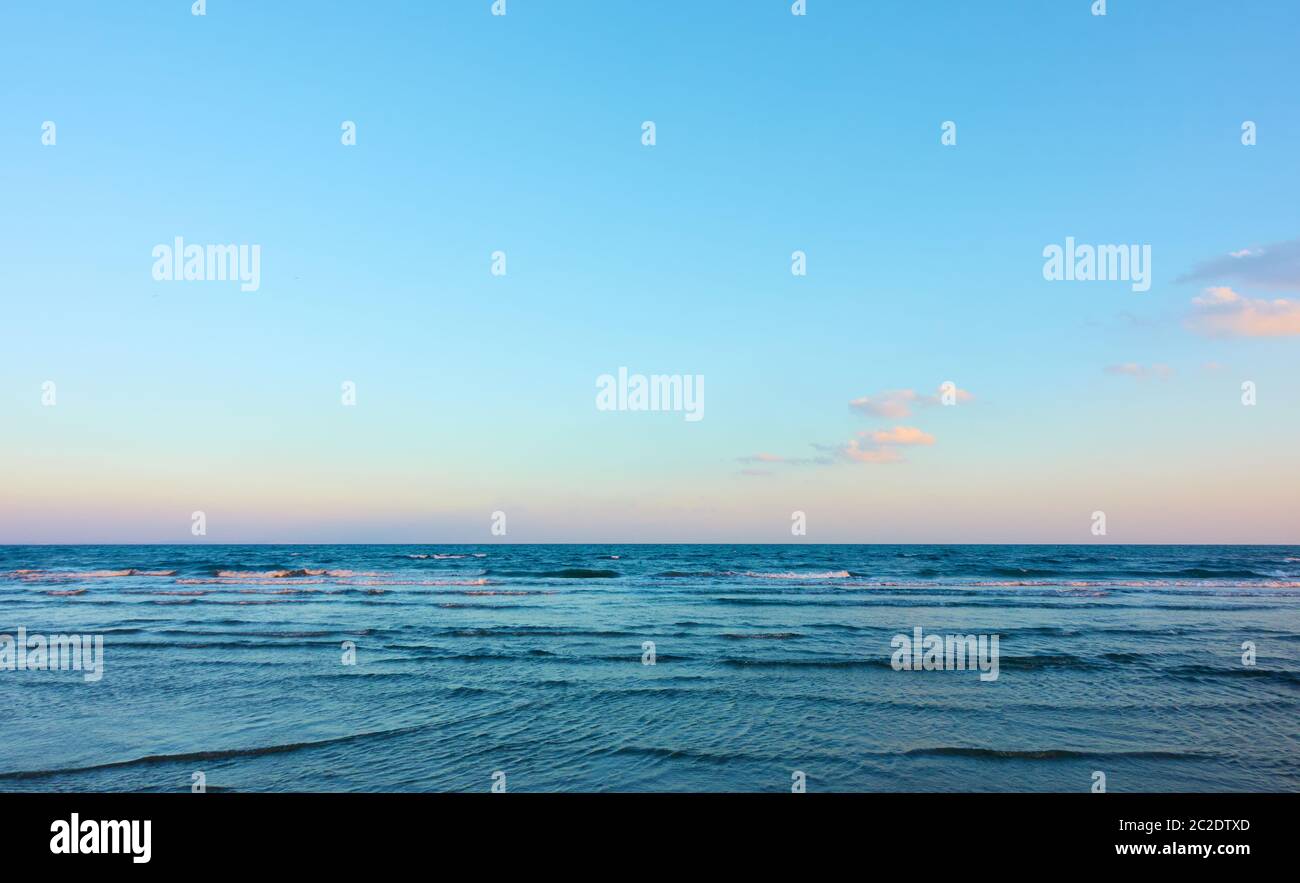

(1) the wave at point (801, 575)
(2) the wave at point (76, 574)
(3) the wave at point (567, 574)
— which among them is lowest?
(1) the wave at point (801, 575)

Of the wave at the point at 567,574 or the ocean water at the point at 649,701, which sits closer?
the ocean water at the point at 649,701

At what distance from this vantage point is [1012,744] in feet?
34.6

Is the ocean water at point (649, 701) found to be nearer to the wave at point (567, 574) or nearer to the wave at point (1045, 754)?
the wave at point (1045, 754)

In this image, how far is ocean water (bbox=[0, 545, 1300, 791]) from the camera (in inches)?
373

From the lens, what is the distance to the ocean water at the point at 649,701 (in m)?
9.47

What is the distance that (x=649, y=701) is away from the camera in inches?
520

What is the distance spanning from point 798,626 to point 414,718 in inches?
558
